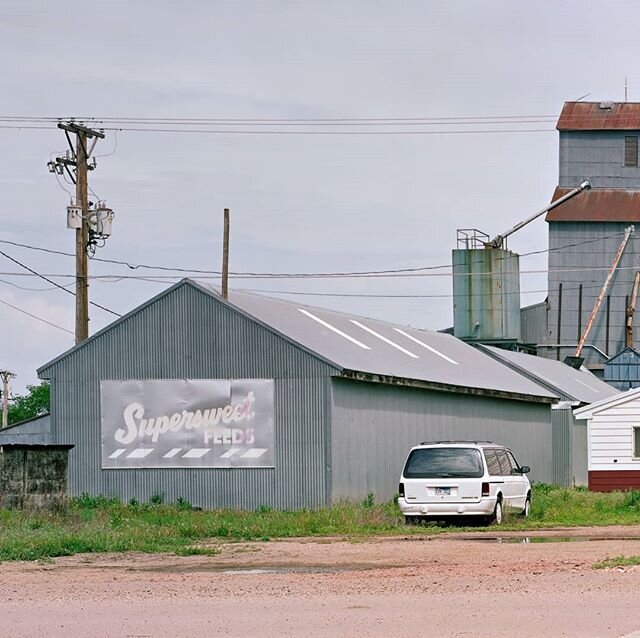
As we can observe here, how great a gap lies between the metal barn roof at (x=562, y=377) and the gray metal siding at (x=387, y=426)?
883 cm

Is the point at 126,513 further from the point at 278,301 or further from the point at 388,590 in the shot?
the point at 388,590

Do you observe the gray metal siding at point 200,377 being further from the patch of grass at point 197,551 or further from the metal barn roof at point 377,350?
the patch of grass at point 197,551

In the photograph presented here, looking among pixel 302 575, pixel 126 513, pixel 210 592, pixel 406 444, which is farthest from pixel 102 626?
pixel 406 444

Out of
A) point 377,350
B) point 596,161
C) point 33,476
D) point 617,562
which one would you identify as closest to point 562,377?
point 596,161

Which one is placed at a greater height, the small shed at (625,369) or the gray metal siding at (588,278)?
the gray metal siding at (588,278)

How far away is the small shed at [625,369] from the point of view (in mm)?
66500

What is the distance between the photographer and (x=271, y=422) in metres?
33.0

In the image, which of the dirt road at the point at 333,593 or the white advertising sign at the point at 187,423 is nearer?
the dirt road at the point at 333,593

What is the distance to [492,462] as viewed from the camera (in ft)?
92.4

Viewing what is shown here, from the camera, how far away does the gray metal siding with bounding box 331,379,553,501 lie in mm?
33031

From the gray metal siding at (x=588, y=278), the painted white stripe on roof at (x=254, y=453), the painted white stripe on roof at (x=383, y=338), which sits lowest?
the painted white stripe on roof at (x=254, y=453)

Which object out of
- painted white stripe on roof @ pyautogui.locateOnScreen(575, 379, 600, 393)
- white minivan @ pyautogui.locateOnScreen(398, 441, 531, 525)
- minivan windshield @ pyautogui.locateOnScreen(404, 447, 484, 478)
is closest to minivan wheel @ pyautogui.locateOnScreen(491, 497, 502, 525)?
white minivan @ pyautogui.locateOnScreen(398, 441, 531, 525)

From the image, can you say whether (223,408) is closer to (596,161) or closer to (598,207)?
(598,207)

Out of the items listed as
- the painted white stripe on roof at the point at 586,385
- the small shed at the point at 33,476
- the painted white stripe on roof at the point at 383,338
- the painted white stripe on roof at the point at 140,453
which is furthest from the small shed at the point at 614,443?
the painted white stripe on roof at the point at 586,385
